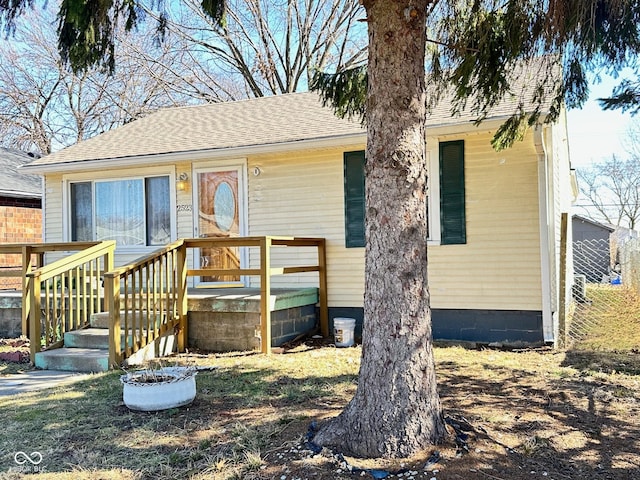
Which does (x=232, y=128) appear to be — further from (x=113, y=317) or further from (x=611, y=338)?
(x=611, y=338)

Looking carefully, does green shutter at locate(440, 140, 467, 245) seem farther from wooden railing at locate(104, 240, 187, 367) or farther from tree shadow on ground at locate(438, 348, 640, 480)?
wooden railing at locate(104, 240, 187, 367)

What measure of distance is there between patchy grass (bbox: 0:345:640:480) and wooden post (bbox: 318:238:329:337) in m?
1.91

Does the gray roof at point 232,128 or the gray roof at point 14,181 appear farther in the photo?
the gray roof at point 14,181

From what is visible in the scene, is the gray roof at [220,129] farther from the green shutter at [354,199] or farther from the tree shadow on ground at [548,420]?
the tree shadow on ground at [548,420]

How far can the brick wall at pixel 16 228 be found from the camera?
41.0 ft

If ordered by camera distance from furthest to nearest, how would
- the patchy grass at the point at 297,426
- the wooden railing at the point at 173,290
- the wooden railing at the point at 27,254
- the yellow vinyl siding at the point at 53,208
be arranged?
the yellow vinyl siding at the point at 53,208
the wooden railing at the point at 27,254
the wooden railing at the point at 173,290
the patchy grass at the point at 297,426

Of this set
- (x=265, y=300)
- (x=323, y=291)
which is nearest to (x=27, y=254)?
(x=265, y=300)

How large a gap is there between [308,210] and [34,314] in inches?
154

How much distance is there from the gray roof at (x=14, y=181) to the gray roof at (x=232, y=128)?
3.10 m

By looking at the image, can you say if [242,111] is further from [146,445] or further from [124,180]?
[146,445]

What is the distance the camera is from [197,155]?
848cm

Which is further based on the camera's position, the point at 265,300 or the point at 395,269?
the point at 265,300

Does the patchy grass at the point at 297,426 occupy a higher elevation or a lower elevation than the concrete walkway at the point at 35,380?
higher

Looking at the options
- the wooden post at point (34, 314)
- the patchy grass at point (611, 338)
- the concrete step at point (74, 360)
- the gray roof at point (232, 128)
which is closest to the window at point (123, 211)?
the gray roof at point (232, 128)
